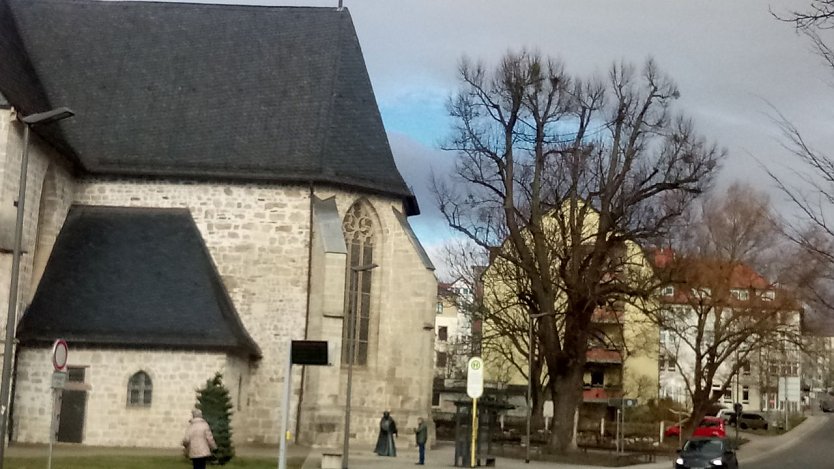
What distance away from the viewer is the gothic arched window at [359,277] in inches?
1342

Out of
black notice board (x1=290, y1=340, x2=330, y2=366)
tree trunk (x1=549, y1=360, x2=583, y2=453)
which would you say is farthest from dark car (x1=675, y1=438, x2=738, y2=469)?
black notice board (x1=290, y1=340, x2=330, y2=366)

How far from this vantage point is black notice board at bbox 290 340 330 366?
20.4 meters

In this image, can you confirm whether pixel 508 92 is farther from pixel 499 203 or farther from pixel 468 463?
pixel 468 463

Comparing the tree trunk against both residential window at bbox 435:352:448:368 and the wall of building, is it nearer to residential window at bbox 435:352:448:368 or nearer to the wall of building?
the wall of building

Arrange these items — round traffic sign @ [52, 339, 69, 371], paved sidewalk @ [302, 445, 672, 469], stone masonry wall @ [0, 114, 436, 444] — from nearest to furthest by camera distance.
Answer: round traffic sign @ [52, 339, 69, 371]
paved sidewalk @ [302, 445, 672, 469]
stone masonry wall @ [0, 114, 436, 444]

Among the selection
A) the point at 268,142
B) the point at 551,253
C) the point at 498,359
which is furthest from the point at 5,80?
the point at 498,359

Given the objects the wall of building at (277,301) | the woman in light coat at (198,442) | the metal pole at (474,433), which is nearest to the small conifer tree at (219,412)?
the wall of building at (277,301)

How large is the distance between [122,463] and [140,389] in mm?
6126

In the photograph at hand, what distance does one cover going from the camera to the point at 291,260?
33094mm

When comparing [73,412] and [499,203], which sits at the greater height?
[499,203]

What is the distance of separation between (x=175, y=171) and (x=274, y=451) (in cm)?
870

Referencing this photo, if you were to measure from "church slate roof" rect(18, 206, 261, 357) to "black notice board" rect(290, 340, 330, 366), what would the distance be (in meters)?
9.31

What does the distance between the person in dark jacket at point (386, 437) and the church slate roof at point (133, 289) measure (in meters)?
4.36

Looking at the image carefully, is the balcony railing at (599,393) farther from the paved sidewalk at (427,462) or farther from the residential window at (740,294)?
the paved sidewalk at (427,462)
